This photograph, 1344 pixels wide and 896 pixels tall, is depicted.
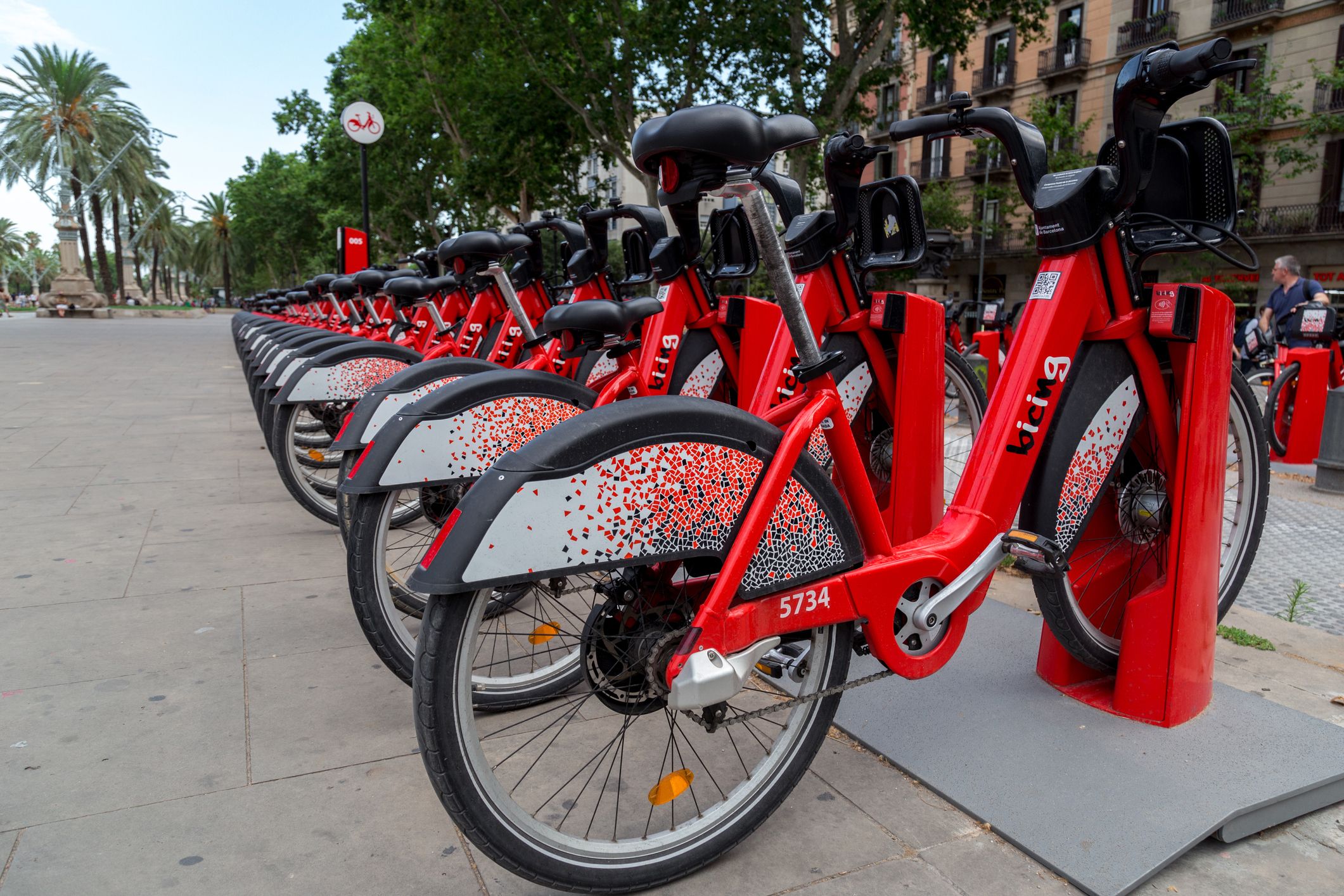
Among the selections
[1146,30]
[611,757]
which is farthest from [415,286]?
[1146,30]

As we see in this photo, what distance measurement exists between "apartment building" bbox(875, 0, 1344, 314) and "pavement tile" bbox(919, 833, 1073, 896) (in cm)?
1978

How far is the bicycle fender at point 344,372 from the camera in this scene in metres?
4.70

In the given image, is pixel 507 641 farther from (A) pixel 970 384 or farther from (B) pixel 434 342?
(B) pixel 434 342

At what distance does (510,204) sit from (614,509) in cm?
2410

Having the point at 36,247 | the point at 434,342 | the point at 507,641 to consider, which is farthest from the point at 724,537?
the point at 36,247

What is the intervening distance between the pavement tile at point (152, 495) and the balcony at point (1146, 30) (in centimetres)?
2979

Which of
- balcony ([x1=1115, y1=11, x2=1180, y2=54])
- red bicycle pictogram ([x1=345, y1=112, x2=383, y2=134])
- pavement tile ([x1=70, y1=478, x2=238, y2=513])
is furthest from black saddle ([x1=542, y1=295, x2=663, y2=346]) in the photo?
balcony ([x1=1115, y1=11, x2=1180, y2=54])

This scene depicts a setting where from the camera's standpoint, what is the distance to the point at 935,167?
3638cm

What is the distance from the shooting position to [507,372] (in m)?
2.99

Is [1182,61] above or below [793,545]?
above

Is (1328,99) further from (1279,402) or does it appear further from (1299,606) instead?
(1299,606)

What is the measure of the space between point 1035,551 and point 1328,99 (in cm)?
3018

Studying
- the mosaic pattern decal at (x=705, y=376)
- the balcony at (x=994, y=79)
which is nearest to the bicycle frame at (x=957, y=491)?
the mosaic pattern decal at (x=705, y=376)

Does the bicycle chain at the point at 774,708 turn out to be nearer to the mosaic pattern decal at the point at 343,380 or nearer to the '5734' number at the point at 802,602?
the '5734' number at the point at 802,602
